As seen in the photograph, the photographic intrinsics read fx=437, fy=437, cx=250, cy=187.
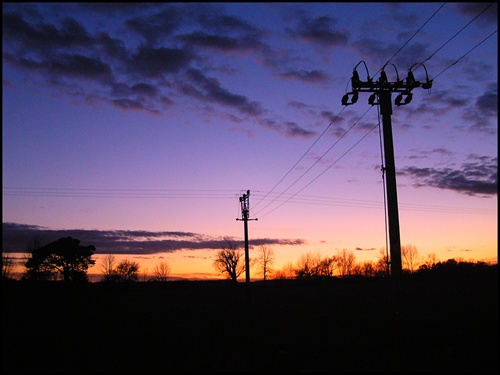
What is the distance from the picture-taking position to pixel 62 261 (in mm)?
73062

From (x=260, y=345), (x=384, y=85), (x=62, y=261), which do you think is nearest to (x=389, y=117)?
(x=384, y=85)

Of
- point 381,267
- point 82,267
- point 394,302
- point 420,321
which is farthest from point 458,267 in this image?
point 394,302

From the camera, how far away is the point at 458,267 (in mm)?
111250

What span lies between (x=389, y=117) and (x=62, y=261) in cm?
6862

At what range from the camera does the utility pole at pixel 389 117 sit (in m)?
16.3

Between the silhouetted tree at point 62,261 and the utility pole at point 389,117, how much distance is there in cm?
6569

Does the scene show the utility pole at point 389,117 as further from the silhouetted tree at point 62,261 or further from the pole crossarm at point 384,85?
the silhouetted tree at point 62,261

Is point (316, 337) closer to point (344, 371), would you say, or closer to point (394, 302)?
point (394, 302)

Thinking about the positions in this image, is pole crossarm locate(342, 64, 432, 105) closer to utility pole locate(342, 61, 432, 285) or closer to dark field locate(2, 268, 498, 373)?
utility pole locate(342, 61, 432, 285)

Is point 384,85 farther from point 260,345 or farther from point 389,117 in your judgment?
point 260,345

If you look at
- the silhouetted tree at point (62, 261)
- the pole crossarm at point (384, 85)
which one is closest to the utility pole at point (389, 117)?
the pole crossarm at point (384, 85)

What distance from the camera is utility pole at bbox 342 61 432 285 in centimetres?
1627

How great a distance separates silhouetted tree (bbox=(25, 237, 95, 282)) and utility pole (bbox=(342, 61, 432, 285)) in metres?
65.7

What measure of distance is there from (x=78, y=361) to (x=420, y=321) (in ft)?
58.5
